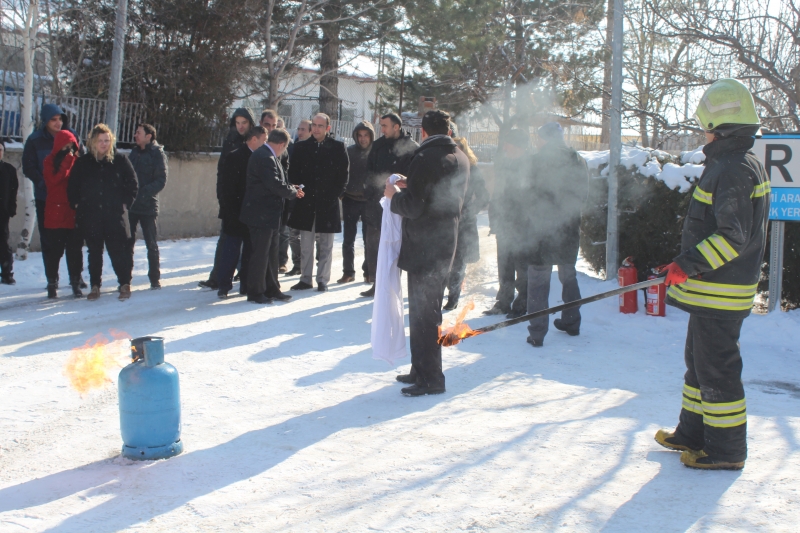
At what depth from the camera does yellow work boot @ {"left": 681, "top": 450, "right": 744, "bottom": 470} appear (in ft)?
13.2

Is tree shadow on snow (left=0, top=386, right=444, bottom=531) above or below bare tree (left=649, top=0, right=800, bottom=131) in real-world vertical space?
below

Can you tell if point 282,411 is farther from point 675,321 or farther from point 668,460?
point 675,321

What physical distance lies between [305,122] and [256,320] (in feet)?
10.4

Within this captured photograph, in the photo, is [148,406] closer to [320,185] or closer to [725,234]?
[725,234]

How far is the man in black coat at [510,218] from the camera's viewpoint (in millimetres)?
7352

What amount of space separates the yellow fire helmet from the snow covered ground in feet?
6.12

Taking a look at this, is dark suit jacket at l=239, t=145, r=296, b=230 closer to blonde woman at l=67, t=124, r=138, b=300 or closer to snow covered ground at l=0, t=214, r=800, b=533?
snow covered ground at l=0, t=214, r=800, b=533

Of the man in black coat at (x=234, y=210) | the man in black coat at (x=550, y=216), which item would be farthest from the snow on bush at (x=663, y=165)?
the man in black coat at (x=234, y=210)

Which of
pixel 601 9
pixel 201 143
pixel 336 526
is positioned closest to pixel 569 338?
pixel 336 526

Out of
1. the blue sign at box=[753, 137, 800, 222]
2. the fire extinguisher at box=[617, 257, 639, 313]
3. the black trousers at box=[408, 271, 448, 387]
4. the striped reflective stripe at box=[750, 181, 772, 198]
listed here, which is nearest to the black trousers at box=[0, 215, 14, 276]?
the black trousers at box=[408, 271, 448, 387]

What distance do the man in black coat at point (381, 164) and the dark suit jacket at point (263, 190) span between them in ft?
3.59

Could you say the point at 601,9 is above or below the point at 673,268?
above

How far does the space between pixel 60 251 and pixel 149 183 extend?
130cm

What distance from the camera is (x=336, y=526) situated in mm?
3365
